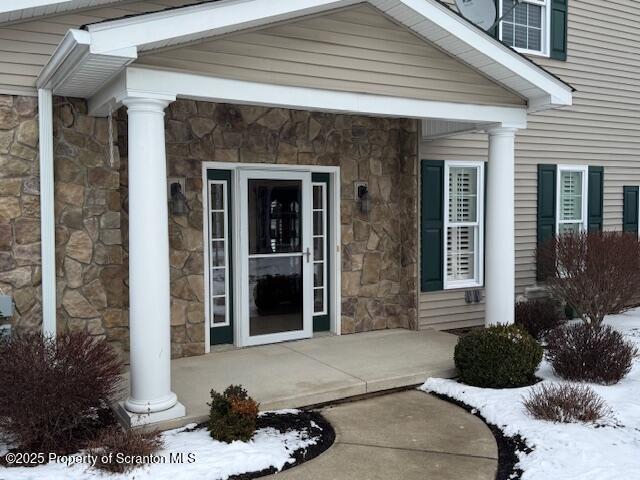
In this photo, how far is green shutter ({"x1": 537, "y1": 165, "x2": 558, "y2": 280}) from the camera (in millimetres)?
8836

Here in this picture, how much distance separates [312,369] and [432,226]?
283cm

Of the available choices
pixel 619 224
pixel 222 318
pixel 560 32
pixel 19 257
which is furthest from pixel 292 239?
pixel 619 224

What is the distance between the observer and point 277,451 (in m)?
4.08

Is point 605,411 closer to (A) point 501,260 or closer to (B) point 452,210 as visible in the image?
(A) point 501,260

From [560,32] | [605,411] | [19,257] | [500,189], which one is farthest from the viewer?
[560,32]

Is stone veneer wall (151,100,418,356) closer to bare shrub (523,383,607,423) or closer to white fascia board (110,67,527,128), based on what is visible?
white fascia board (110,67,527,128)

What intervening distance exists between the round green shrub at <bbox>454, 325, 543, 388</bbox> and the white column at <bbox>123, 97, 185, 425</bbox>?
104 inches

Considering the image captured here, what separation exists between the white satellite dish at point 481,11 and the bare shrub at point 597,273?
2.98 m

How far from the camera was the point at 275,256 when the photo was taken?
23.0ft

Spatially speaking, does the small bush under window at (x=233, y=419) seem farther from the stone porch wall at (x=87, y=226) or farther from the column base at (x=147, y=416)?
the stone porch wall at (x=87, y=226)

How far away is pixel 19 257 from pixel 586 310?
641 centimetres

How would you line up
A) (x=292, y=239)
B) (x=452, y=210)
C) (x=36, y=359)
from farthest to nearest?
(x=452, y=210), (x=292, y=239), (x=36, y=359)

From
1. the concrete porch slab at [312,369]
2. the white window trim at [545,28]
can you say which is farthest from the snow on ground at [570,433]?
the white window trim at [545,28]

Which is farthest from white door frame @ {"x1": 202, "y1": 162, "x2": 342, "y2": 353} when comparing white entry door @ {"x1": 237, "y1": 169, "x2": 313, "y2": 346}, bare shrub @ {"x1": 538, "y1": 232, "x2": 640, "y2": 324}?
bare shrub @ {"x1": 538, "y1": 232, "x2": 640, "y2": 324}
